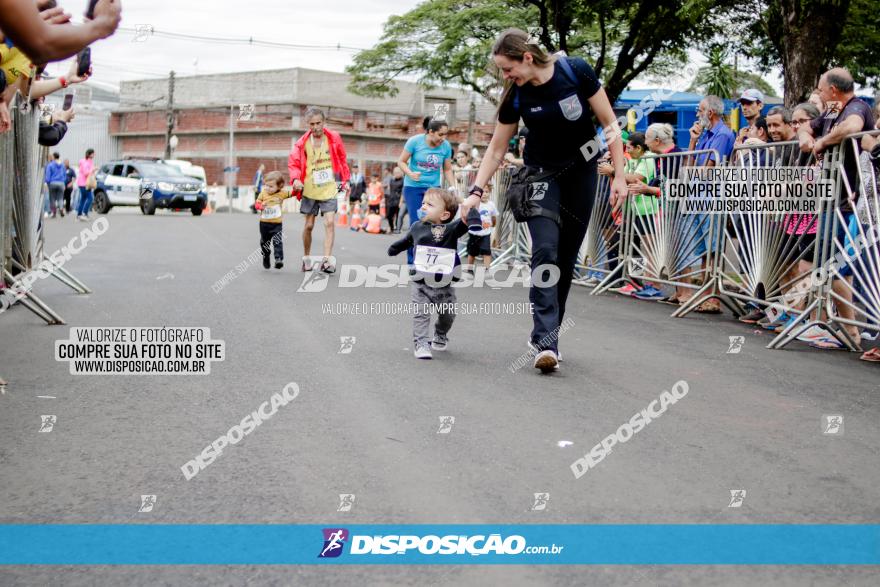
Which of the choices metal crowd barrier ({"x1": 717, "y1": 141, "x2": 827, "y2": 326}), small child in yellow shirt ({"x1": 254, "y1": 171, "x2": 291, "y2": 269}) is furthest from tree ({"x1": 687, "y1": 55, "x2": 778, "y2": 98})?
metal crowd barrier ({"x1": 717, "y1": 141, "x2": 827, "y2": 326})

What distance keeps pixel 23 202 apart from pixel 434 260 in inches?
151

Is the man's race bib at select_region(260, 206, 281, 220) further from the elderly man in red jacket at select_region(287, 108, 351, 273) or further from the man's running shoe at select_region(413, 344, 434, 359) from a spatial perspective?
the man's running shoe at select_region(413, 344, 434, 359)

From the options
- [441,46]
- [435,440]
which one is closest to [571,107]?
[435,440]

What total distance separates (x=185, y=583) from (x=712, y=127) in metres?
8.76

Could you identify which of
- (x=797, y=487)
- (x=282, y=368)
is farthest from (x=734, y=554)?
(x=282, y=368)

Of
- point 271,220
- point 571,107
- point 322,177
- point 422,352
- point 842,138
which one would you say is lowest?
point 422,352

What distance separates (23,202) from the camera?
27.7ft

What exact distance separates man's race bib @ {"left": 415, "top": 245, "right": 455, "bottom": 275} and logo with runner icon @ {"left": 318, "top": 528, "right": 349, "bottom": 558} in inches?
152

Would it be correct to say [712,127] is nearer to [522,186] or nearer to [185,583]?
[522,186]

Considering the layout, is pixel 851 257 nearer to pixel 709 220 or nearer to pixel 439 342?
pixel 709 220

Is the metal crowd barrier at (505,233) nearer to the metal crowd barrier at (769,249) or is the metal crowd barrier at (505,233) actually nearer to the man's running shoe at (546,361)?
the metal crowd barrier at (769,249)

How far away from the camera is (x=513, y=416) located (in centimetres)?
509

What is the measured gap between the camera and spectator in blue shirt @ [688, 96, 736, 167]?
9.94m

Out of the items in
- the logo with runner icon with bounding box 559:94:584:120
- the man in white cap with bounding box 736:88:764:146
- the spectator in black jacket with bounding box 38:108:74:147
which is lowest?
the spectator in black jacket with bounding box 38:108:74:147
